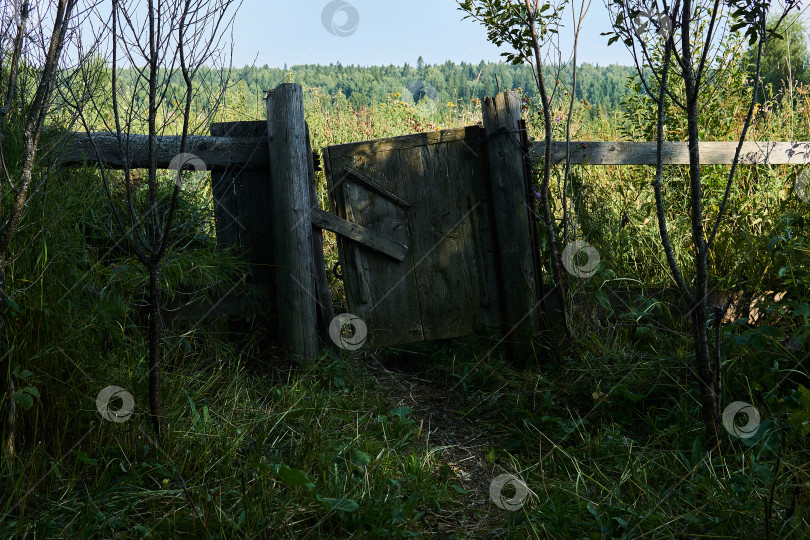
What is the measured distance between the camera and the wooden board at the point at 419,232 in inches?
171

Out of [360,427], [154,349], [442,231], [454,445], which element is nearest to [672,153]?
[442,231]

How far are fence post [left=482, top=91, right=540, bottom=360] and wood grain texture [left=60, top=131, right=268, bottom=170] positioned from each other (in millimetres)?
1599

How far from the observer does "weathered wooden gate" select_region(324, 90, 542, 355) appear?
4344mm

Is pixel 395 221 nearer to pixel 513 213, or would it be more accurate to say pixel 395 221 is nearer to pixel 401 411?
pixel 513 213

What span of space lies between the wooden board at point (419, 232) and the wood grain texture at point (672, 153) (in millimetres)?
613

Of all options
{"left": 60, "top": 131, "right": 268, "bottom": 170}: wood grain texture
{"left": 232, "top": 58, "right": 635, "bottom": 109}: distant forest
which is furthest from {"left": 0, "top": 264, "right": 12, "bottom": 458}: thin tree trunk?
{"left": 232, "top": 58, "right": 635, "bottom": 109}: distant forest

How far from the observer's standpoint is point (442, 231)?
446cm

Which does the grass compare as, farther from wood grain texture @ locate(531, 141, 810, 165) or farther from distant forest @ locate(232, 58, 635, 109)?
distant forest @ locate(232, 58, 635, 109)

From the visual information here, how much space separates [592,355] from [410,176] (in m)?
1.74

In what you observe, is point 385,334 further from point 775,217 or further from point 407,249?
point 775,217

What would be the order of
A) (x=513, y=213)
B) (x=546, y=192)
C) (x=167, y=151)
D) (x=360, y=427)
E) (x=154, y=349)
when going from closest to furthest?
1. (x=154, y=349)
2. (x=360, y=427)
3. (x=167, y=151)
4. (x=546, y=192)
5. (x=513, y=213)

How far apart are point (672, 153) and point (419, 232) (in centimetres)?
219

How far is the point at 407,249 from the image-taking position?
4.41m

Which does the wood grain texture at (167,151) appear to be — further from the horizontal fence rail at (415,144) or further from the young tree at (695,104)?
the young tree at (695,104)
